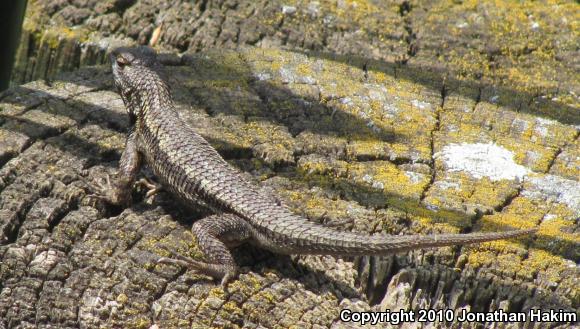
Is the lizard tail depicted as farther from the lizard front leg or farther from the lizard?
the lizard front leg

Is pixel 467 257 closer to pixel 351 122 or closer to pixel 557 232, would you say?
pixel 557 232

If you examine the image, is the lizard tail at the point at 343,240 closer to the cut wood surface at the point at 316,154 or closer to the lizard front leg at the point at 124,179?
the cut wood surface at the point at 316,154

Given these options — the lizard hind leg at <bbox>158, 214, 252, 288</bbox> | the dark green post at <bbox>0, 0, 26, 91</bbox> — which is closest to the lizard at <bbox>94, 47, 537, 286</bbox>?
the lizard hind leg at <bbox>158, 214, 252, 288</bbox>

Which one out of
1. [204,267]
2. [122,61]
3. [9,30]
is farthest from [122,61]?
[204,267]

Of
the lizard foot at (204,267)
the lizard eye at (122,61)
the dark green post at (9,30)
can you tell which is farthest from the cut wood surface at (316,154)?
the dark green post at (9,30)

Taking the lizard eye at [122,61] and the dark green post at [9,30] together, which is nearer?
the lizard eye at [122,61]

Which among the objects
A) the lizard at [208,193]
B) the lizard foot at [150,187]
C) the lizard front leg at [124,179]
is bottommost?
the lizard foot at [150,187]

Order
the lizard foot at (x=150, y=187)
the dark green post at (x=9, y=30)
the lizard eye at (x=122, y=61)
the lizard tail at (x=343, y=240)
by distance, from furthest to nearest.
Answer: the dark green post at (x=9, y=30) → the lizard eye at (x=122, y=61) → the lizard foot at (x=150, y=187) → the lizard tail at (x=343, y=240)

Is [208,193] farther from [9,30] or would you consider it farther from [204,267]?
[9,30]
